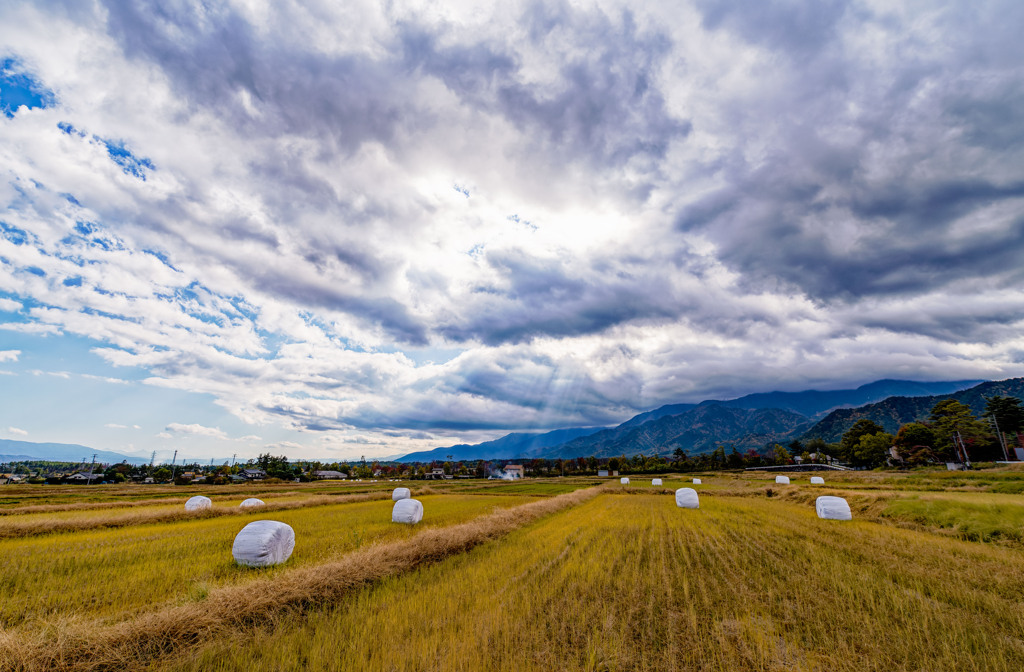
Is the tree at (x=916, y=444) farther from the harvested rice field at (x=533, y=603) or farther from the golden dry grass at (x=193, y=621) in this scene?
the golden dry grass at (x=193, y=621)

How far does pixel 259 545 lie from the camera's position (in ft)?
39.5

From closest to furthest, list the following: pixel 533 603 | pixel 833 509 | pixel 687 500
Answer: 1. pixel 533 603
2. pixel 833 509
3. pixel 687 500

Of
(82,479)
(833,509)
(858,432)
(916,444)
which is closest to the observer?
(833,509)

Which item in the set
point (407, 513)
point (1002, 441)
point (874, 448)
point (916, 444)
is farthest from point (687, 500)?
point (874, 448)

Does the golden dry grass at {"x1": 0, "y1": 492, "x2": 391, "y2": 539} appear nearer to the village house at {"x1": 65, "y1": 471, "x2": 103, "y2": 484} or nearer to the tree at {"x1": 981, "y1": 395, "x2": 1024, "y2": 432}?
the village house at {"x1": 65, "y1": 471, "x2": 103, "y2": 484}

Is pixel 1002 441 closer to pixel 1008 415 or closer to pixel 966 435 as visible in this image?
pixel 966 435

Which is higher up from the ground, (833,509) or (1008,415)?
(1008,415)

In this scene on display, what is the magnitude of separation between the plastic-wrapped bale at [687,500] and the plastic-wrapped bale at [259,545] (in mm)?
28200

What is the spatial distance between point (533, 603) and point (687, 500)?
26495mm

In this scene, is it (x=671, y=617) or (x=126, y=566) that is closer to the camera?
(x=671, y=617)

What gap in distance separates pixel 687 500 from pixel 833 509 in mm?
9993

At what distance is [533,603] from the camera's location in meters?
8.45

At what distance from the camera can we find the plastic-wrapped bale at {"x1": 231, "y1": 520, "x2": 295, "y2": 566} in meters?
12.0

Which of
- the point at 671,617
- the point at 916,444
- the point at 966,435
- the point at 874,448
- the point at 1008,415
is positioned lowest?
the point at 874,448
